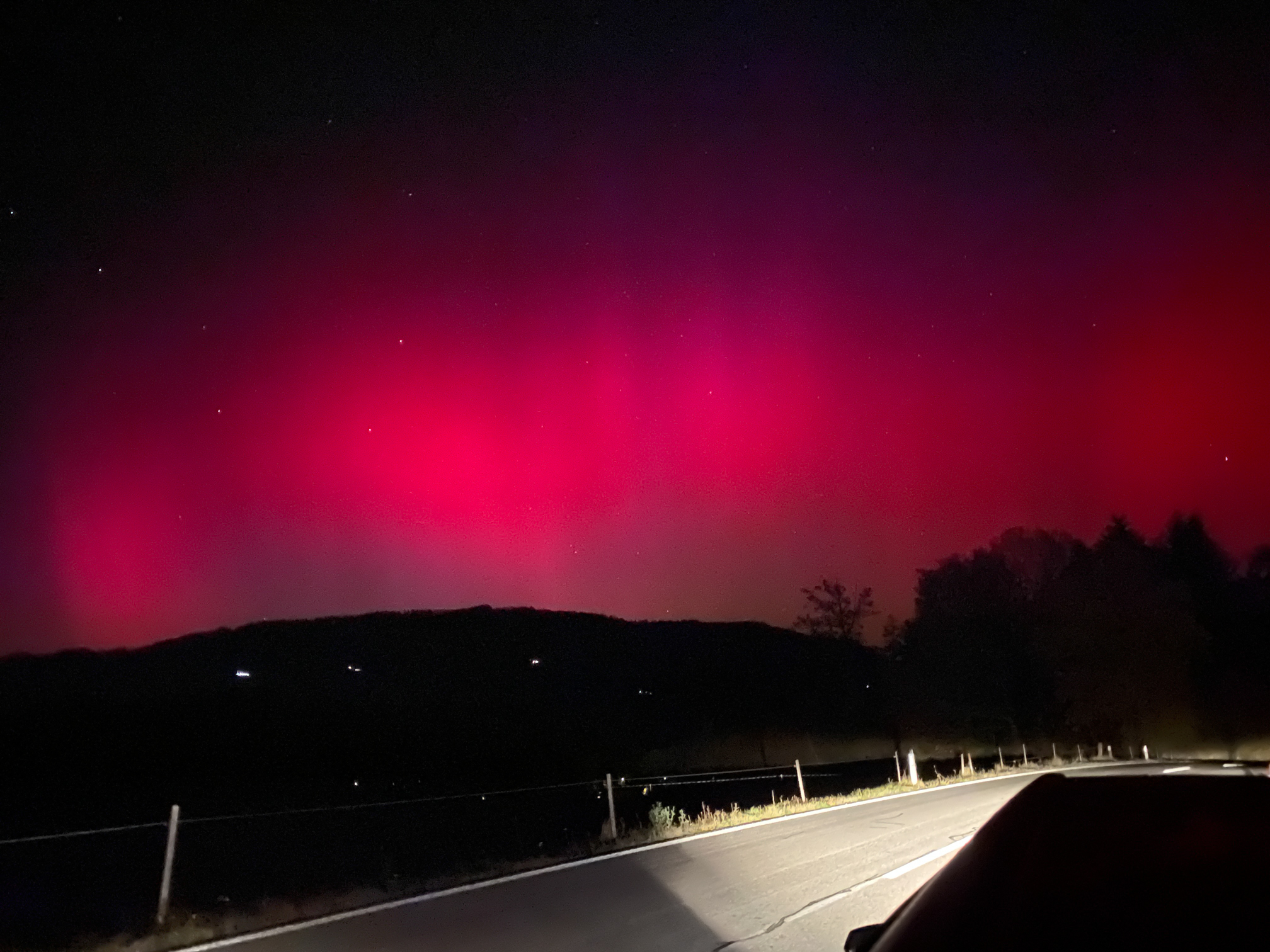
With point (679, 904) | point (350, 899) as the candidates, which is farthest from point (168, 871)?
point (679, 904)

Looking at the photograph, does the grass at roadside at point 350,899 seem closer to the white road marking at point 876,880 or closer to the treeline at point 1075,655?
the white road marking at point 876,880

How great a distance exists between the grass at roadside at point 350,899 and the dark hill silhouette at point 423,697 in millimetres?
34479

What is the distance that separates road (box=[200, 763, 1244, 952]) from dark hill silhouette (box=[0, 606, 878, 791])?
39.1 m

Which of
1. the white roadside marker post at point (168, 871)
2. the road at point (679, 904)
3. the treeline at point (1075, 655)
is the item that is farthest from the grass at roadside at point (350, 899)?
the treeline at point (1075, 655)

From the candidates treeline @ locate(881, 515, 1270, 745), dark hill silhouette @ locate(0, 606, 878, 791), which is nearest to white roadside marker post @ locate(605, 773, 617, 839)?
dark hill silhouette @ locate(0, 606, 878, 791)

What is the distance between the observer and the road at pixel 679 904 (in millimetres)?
8156

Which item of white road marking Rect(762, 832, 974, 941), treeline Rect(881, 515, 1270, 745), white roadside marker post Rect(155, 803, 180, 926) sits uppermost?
treeline Rect(881, 515, 1270, 745)

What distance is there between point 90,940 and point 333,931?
274 centimetres

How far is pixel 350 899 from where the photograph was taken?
431 inches

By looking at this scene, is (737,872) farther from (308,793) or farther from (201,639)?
(201,639)

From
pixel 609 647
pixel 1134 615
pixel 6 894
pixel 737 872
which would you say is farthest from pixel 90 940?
pixel 609 647

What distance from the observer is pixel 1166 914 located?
2080mm

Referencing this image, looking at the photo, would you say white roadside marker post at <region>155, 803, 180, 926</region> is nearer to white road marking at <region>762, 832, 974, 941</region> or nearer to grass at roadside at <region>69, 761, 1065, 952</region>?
grass at roadside at <region>69, 761, 1065, 952</region>

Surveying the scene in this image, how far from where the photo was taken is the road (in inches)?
321
